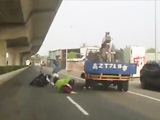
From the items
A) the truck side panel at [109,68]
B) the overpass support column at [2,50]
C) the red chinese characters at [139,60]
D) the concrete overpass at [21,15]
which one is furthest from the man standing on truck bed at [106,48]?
the overpass support column at [2,50]

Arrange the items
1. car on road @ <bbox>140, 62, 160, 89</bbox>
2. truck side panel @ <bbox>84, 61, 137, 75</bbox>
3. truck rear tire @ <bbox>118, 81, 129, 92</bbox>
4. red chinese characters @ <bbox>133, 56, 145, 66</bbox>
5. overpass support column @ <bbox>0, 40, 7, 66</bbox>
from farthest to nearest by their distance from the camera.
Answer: overpass support column @ <bbox>0, 40, 7, 66</bbox> → red chinese characters @ <bbox>133, 56, 145, 66</bbox> → car on road @ <bbox>140, 62, 160, 89</bbox> → truck rear tire @ <bbox>118, 81, 129, 92</bbox> → truck side panel @ <bbox>84, 61, 137, 75</bbox>

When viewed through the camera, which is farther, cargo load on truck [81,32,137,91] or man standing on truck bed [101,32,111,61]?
man standing on truck bed [101,32,111,61]

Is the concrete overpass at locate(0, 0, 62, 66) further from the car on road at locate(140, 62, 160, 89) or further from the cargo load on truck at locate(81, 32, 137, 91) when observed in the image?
the car on road at locate(140, 62, 160, 89)

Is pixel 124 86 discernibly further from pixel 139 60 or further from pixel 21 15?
pixel 21 15

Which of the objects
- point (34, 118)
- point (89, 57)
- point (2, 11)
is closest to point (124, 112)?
point (34, 118)

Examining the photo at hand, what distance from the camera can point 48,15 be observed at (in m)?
42.2

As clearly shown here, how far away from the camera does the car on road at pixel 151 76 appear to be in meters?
22.4

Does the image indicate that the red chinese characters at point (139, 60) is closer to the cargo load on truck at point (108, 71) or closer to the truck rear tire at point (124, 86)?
the truck rear tire at point (124, 86)

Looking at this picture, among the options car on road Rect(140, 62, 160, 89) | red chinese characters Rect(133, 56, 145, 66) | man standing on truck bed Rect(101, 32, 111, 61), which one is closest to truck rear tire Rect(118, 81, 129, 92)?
man standing on truck bed Rect(101, 32, 111, 61)

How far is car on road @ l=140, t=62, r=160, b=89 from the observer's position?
22.4m

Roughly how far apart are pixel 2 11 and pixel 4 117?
2509 centimetres

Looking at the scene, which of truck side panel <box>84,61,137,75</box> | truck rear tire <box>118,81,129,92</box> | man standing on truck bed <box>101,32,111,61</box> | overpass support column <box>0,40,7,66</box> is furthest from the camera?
overpass support column <box>0,40,7,66</box>

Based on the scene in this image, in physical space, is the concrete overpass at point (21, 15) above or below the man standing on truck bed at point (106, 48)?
above

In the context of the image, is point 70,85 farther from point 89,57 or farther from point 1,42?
point 1,42
